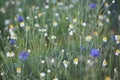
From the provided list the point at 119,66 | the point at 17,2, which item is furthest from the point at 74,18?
the point at 17,2

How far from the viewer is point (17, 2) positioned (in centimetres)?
420

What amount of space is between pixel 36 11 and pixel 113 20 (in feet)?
2.61

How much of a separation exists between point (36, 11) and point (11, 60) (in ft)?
3.34

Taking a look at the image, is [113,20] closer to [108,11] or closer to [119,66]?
[108,11]

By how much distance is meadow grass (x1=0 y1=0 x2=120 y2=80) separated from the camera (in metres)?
2.66

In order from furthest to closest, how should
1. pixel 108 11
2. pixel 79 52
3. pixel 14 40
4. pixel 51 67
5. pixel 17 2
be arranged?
pixel 17 2 → pixel 108 11 → pixel 14 40 → pixel 79 52 → pixel 51 67

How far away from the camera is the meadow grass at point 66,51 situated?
8.71 feet

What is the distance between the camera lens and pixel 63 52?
276 cm

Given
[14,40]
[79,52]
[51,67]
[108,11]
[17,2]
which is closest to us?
[51,67]

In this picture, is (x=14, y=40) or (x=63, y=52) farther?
(x=14, y=40)

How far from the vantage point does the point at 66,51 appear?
2904 mm

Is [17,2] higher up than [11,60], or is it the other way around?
[17,2]

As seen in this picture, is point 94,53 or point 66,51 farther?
point 66,51

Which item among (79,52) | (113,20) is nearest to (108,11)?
(113,20)
